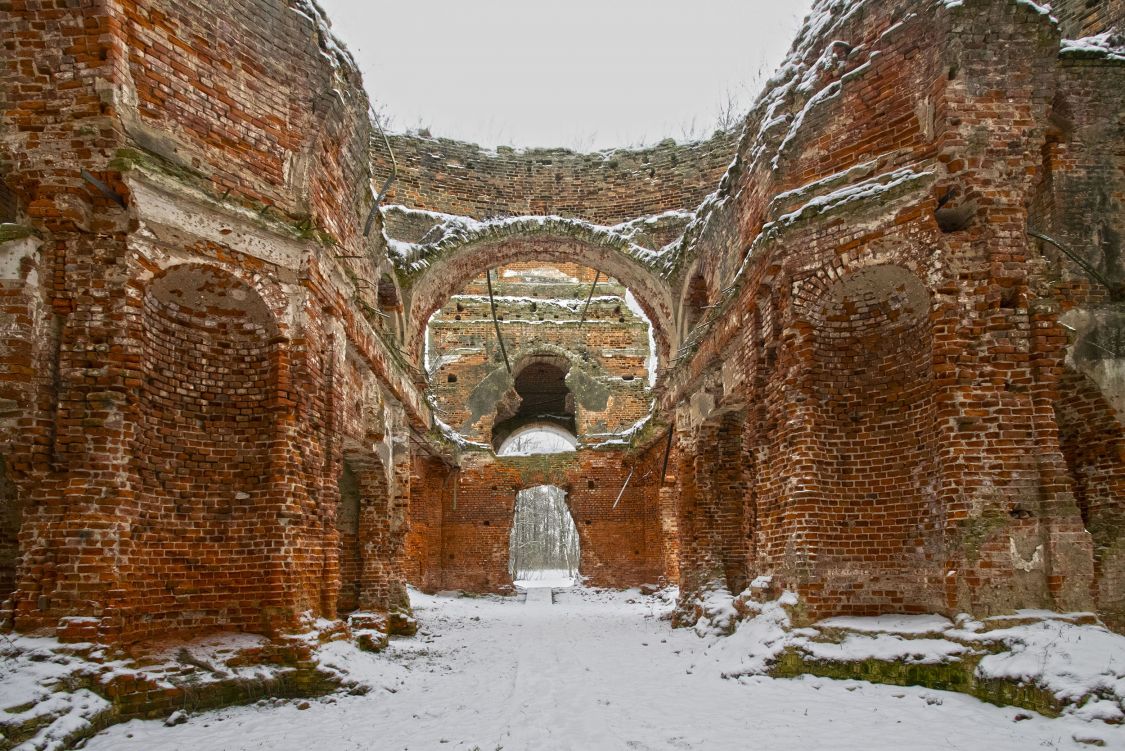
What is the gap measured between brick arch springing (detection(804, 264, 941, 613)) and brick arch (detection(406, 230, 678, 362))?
22.6 ft

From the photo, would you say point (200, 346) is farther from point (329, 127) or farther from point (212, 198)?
point (329, 127)

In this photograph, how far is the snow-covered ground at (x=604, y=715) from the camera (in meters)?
5.26

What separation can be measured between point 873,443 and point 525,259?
10.2 meters

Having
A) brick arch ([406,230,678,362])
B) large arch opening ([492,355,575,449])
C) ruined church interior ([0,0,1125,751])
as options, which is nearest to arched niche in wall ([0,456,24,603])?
ruined church interior ([0,0,1125,751])

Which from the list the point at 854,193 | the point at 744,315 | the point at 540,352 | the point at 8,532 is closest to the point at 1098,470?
the point at 854,193

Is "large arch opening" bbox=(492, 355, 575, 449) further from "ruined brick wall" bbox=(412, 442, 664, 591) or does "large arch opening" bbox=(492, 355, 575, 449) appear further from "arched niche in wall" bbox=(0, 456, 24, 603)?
"arched niche in wall" bbox=(0, 456, 24, 603)

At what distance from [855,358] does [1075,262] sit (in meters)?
2.37

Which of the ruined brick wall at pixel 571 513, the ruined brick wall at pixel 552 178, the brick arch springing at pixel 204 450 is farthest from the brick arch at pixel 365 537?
the ruined brick wall at pixel 571 513

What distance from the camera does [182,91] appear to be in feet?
22.7

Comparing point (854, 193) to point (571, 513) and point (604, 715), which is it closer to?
point (604, 715)

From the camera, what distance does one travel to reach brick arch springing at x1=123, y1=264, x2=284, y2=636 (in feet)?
21.7

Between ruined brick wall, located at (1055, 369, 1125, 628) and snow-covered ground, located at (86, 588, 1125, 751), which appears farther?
ruined brick wall, located at (1055, 369, 1125, 628)

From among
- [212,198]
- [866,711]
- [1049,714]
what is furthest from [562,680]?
[212,198]

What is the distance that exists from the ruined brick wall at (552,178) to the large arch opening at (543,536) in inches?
1214
